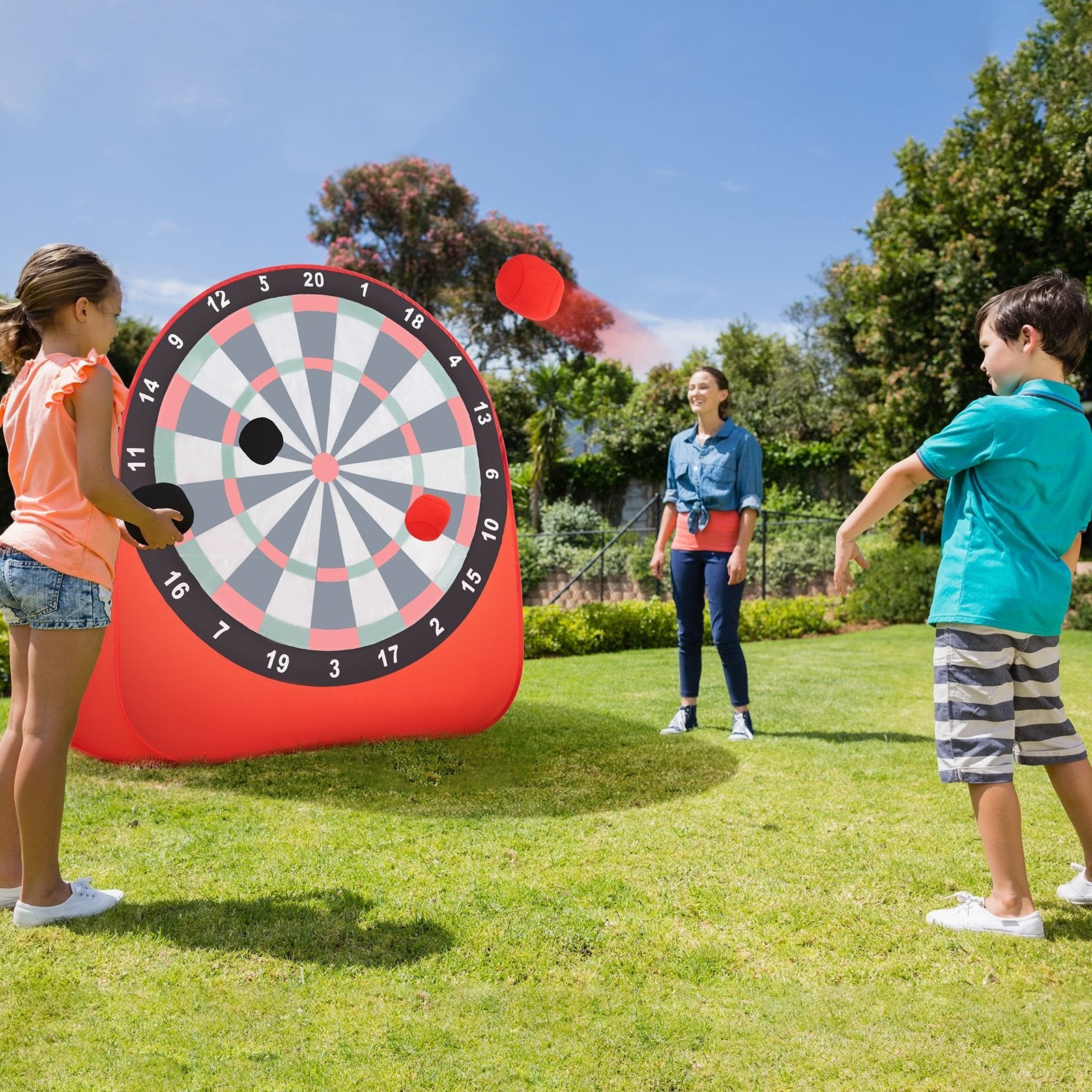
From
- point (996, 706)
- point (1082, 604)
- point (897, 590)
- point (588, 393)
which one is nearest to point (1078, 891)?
point (996, 706)

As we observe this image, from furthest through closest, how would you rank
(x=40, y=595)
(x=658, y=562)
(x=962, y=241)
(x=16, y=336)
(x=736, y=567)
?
(x=962, y=241) → (x=658, y=562) → (x=736, y=567) → (x=16, y=336) → (x=40, y=595)

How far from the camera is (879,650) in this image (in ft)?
28.4

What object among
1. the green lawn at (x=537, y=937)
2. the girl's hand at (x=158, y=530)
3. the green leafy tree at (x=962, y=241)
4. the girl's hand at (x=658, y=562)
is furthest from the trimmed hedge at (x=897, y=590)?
the girl's hand at (x=158, y=530)

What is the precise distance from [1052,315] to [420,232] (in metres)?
25.5

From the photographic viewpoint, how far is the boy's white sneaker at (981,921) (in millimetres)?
2273

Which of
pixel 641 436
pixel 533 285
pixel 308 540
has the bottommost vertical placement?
pixel 308 540

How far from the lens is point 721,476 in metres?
4.45

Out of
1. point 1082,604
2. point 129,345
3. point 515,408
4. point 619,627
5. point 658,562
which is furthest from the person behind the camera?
point 515,408

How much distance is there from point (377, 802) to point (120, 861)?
88cm

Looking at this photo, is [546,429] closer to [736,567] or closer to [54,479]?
[736,567]

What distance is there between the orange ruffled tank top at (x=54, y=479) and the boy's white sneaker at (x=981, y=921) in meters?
2.31

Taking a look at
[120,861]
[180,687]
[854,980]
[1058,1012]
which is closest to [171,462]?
[180,687]

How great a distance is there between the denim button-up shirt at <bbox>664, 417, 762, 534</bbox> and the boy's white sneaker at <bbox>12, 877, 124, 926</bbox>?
2.98 meters

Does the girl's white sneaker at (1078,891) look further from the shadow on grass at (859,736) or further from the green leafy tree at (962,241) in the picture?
the green leafy tree at (962,241)
